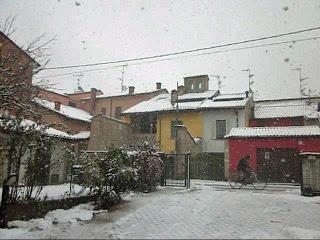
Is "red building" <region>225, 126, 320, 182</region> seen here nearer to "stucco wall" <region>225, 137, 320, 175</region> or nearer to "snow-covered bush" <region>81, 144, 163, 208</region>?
"stucco wall" <region>225, 137, 320, 175</region>

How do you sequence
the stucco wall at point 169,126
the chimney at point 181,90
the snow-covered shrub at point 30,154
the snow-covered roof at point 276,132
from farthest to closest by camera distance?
the chimney at point 181,90 < the stucco wall at point 169,126 < the snow-covered roof at point 276,132 < the snow-covered shrub at point 30,154

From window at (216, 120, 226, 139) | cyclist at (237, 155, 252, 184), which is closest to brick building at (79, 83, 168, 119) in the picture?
window at (216, 120, 226, 139)

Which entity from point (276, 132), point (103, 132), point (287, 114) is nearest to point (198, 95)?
point (287, 114)

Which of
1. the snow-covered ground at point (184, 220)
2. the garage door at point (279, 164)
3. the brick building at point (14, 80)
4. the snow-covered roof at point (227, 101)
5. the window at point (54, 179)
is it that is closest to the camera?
the snow-covered ground at point (184, 220)

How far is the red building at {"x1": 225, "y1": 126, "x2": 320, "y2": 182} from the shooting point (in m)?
23.5

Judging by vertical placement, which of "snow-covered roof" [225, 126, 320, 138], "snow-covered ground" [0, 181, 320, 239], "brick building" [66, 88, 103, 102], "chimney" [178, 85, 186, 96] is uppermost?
"brick building" [66, 88, 103, 102]

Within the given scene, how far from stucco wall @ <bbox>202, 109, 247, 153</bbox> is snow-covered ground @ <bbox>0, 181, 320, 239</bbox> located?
19.2 metres

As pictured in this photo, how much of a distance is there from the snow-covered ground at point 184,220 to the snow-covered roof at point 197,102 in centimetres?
2024

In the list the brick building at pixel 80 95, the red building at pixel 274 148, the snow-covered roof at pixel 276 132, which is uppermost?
the brick building at pixel 80 95

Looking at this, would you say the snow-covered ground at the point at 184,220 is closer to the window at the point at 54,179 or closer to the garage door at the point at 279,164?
the window at the point at 54,179

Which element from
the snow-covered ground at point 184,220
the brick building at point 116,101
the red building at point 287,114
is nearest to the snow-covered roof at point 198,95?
the red building at point 287,114

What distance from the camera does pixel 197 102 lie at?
3428 centimetres

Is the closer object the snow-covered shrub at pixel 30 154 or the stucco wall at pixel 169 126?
the snow-covered shrub at pixel 30 154

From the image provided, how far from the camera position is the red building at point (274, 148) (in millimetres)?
23484
